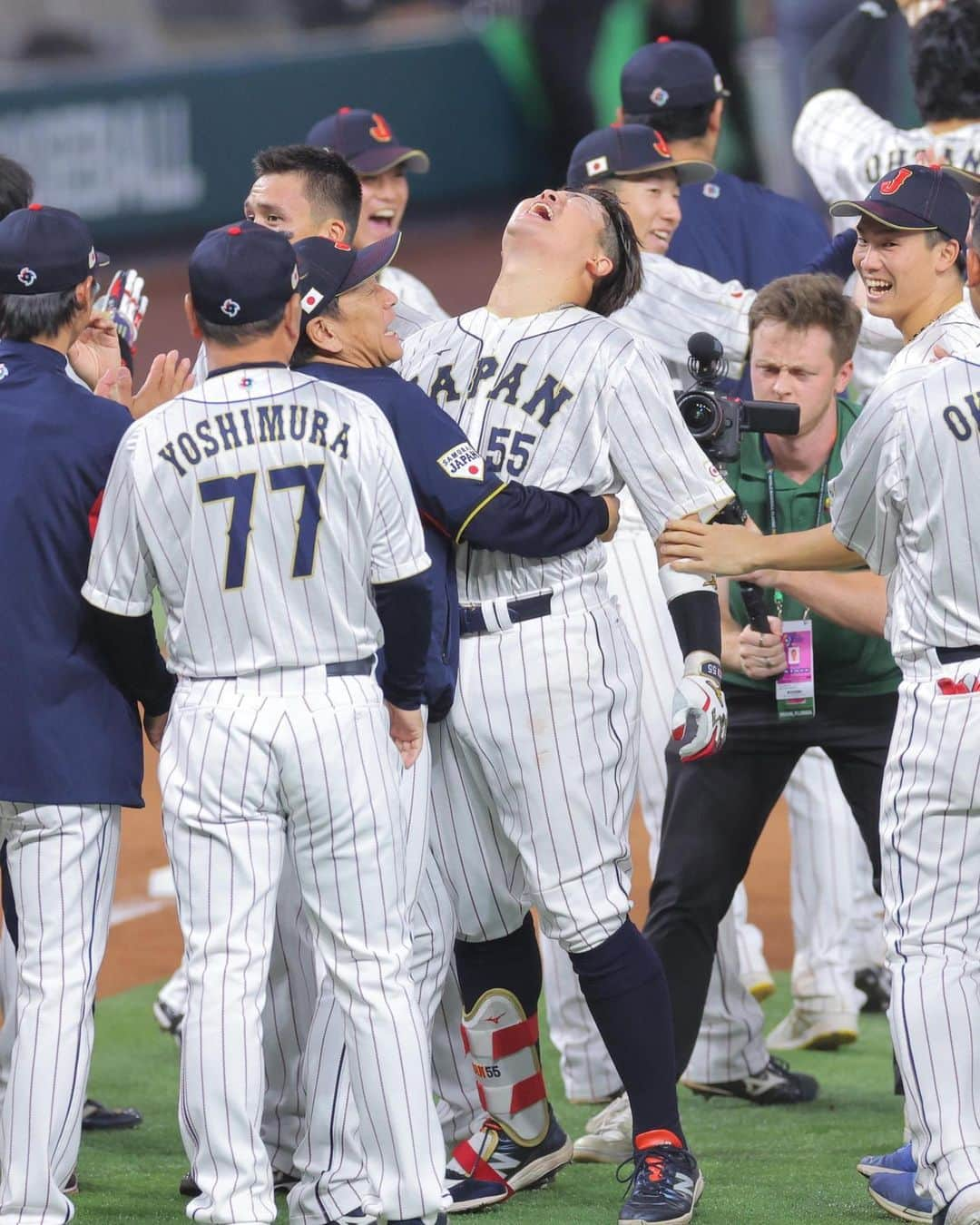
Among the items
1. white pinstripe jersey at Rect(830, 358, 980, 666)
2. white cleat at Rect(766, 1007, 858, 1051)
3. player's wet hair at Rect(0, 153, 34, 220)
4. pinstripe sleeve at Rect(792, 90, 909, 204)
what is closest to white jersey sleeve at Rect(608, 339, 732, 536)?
white pinstripe jersey at Rect(830, 358, 980, 666)

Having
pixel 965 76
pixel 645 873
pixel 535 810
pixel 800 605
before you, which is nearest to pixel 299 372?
pixel 535 810

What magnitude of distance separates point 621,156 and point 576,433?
148cm

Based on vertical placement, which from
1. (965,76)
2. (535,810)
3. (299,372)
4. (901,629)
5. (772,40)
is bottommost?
(535,810)

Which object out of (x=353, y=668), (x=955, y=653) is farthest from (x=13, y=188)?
(x=955, y=653)

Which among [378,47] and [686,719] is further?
[378,47]

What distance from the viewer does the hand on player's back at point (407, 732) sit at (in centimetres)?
355

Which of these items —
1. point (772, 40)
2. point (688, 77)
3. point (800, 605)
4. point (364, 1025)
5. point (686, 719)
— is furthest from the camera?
point (772, 40)

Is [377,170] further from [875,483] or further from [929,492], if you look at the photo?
[929,492]

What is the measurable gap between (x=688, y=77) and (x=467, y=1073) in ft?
9.36

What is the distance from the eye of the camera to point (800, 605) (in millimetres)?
4465

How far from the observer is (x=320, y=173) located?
176 inches

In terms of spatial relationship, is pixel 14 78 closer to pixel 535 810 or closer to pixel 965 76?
pixel 965 76

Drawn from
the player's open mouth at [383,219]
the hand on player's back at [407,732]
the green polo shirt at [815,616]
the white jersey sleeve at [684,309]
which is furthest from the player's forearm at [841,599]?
the player's open mouth at [383,219]

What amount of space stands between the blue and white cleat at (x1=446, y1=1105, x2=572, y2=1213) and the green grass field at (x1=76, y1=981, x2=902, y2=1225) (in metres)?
0.03
